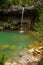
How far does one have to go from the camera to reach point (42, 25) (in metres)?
12.6

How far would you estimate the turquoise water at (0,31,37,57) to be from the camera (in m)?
14.9

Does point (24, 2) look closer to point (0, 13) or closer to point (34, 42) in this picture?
point (0, 13)

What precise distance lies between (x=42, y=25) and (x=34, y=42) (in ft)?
16.5

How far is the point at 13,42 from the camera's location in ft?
58.1

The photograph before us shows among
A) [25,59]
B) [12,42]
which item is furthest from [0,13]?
[25,59]

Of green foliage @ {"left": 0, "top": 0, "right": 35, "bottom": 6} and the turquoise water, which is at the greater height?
green foliage @ {"left": 0, "top": 0, "right": 35, "bottom": 6}

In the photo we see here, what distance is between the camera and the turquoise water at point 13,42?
586 inches

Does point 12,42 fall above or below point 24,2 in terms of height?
below

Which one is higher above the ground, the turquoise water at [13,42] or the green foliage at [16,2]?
the green foliage at [16,2]

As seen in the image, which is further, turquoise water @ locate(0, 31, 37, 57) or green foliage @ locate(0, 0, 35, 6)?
green foliage @ locate(0, 0, 35, 6)

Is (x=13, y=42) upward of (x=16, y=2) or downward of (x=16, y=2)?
downward

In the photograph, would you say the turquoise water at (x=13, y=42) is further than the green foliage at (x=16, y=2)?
No

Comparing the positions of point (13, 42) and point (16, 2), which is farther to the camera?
point (16, 2)

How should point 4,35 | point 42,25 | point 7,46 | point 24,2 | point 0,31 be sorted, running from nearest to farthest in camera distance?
point 42,25 → point 7,46 → point 4,35 → point 0,31 → point 24,2
